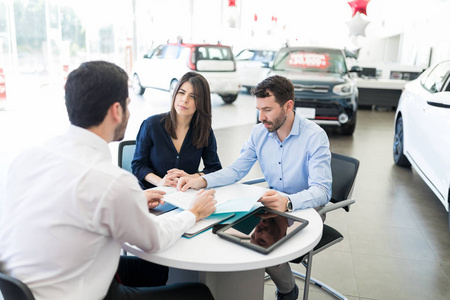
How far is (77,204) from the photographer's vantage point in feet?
3.50

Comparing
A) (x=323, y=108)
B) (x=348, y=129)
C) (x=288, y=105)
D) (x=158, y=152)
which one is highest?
(x=288, y=105)

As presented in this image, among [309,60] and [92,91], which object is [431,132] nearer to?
[92,91]

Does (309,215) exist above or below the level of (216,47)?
below

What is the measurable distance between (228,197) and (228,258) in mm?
620

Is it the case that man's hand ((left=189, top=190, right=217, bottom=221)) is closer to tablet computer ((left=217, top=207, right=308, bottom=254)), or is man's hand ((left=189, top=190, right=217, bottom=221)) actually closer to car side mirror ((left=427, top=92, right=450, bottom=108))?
tablet computer ((left=217, top=207, right=308, bottom=254))

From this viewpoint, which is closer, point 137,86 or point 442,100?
point 442,100

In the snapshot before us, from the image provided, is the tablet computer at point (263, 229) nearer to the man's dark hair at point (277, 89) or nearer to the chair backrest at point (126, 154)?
the man's dark hair at point (277, 89)

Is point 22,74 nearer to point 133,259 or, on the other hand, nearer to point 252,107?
point 252,107

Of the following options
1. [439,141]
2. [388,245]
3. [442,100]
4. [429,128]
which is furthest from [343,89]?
[388,245]

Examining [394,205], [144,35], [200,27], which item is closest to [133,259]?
[394,205]

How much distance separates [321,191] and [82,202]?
3.95 feet

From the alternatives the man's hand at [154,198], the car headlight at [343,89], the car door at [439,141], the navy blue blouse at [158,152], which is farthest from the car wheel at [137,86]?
the man's hand at [154,198]

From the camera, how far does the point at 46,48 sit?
382 inches

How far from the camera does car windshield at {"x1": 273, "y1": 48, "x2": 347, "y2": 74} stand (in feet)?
22.1
